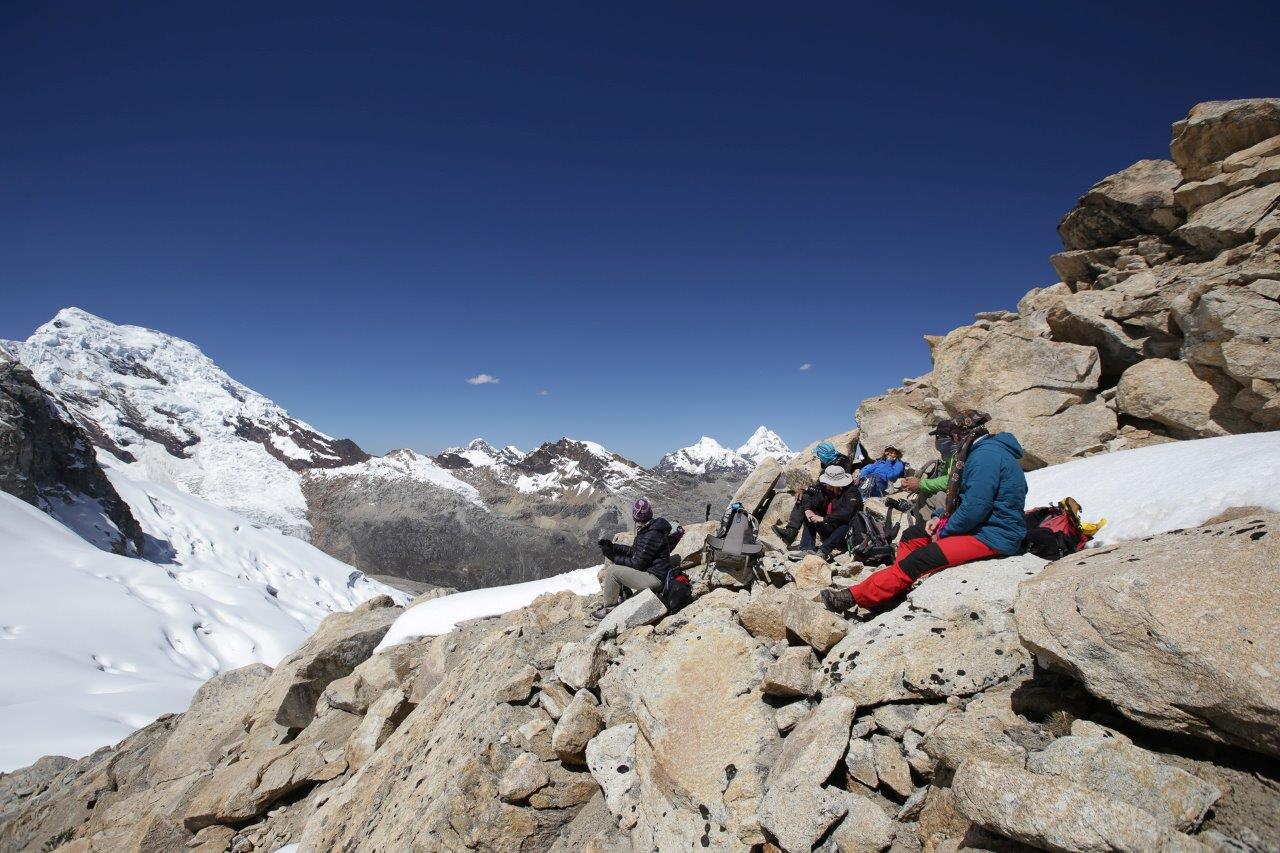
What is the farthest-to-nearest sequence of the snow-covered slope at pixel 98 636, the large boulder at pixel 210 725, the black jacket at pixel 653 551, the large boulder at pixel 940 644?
the snow-covered slope at pixel 98 636 → the large boulder at pixel 210 725 → the black jacket at pixel 653 551 → the large boulder at pixel 940 644

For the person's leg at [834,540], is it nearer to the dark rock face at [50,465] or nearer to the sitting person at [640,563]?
the sitting person at [640,563]

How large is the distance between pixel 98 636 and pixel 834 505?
269 feet

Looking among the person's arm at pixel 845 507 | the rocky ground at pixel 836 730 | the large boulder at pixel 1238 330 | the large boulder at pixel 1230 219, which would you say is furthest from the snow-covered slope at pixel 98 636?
the large boulder at pixel 1230 219

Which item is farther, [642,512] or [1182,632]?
[642,512]

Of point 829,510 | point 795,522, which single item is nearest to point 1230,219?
point 829,510

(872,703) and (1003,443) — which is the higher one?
(1003,443)

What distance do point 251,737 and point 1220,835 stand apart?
61.8 ft

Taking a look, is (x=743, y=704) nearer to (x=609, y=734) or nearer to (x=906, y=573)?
(x=609, y=734)

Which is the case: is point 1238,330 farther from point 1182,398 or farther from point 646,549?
point 646,549

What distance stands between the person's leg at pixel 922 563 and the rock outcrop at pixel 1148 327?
423 inches

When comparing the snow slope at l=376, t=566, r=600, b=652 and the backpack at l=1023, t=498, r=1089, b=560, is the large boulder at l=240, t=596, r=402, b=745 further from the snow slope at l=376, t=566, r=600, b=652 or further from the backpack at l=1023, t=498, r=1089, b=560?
the backpack at l=1023, t=498, r=1089, b=560

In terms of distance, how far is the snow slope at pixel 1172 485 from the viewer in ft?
23.5

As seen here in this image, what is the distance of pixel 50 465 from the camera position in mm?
142625

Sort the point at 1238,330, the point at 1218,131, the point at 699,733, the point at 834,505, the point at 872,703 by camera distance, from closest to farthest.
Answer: the point at 872,703 < the point at 699,733 < the point at 834,505 < the point at 1238,330 < the point at 1218,131
